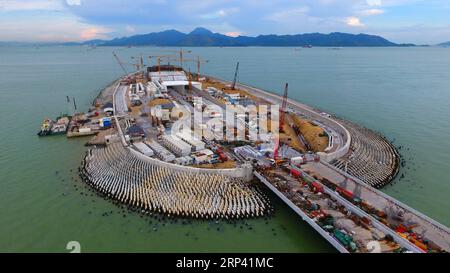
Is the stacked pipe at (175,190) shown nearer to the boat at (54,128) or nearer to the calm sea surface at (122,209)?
the calm sea surface at (122,209)

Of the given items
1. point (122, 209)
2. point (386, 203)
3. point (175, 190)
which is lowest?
point (122, 209)

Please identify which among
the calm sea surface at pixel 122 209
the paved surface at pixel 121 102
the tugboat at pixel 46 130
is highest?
the paved surface at pixel 121 102

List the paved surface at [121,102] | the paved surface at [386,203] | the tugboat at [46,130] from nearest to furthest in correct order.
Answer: the paved surface at [386,203], the tugboat at [46,130], the paved surface at [121,102]

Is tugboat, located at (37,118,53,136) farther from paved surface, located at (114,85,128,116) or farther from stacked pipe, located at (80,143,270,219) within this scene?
stacked pipe, located at (80,143,270,219)

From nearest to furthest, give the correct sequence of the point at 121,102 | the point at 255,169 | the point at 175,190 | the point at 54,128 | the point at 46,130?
1. the point at 175,190
2. the point at 255,169
3. the point at 46,130
4. the point at 54,128
5. the point at 121,102

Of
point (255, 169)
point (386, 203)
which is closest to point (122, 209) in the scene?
point (255, 169)

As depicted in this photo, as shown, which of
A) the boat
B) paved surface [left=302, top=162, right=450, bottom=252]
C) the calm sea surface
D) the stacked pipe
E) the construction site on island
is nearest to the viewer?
paved surface [left=302, top=162, right=450, bottom=252]

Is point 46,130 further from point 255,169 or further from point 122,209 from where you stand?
point 255,169

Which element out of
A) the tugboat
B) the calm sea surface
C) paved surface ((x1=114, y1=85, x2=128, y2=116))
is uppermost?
paved surface ((x1=114, y1=85, x2=128, y2=116))

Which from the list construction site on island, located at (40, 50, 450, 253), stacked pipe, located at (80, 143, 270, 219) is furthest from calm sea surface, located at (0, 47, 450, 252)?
construction site on island, located at (40, 50, 450, 253)

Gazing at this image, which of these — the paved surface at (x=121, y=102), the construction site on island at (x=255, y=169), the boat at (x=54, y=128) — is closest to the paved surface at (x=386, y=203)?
the construction site on island at (x=255, y=169)
